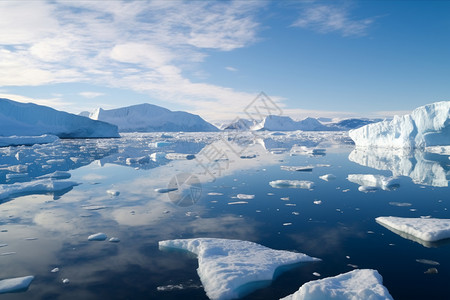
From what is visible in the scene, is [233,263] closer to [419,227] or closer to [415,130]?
[419,227]

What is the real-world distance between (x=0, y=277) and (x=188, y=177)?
6901mm

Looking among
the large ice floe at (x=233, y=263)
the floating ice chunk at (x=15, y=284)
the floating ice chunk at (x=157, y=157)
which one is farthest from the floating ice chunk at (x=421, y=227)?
the floating ice chunk at (x=157, y=157)

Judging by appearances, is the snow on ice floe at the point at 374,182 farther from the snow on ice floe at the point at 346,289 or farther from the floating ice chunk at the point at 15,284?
the floating ice chunk at the point at 15,284

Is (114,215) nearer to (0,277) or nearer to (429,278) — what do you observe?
(0,277)

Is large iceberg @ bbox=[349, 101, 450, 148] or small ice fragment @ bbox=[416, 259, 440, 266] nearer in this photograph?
small ice fragment @ bbox=[416, 259, 440, 266]

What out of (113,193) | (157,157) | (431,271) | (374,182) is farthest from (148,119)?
(431,271)

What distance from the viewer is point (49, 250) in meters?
4.41

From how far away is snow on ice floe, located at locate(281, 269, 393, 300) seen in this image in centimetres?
291

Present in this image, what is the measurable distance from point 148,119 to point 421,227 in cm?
8056

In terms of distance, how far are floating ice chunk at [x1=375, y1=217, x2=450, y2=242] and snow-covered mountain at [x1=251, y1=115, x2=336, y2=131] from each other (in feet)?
287

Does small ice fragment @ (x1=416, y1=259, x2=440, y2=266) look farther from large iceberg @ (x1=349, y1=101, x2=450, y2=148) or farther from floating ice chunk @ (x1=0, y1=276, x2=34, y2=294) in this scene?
large iceberg @ (x1=349, y1=101, x2=450, y2=148)

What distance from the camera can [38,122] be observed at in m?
33.6

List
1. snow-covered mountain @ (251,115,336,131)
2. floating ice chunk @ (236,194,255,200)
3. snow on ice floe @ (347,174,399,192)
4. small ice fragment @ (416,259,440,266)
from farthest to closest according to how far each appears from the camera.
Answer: snow-covered mountain @ (251,115,336,131) < snow on ice floe @ (347,174,399,192) < floating ice chunk @ (236,194,255,200) < small ice fragment @ (416,259,440,266)

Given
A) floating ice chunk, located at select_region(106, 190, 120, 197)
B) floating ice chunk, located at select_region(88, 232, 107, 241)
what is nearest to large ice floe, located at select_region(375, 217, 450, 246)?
floating ice chunk, located at select_region(88, 232, 107, 241)
